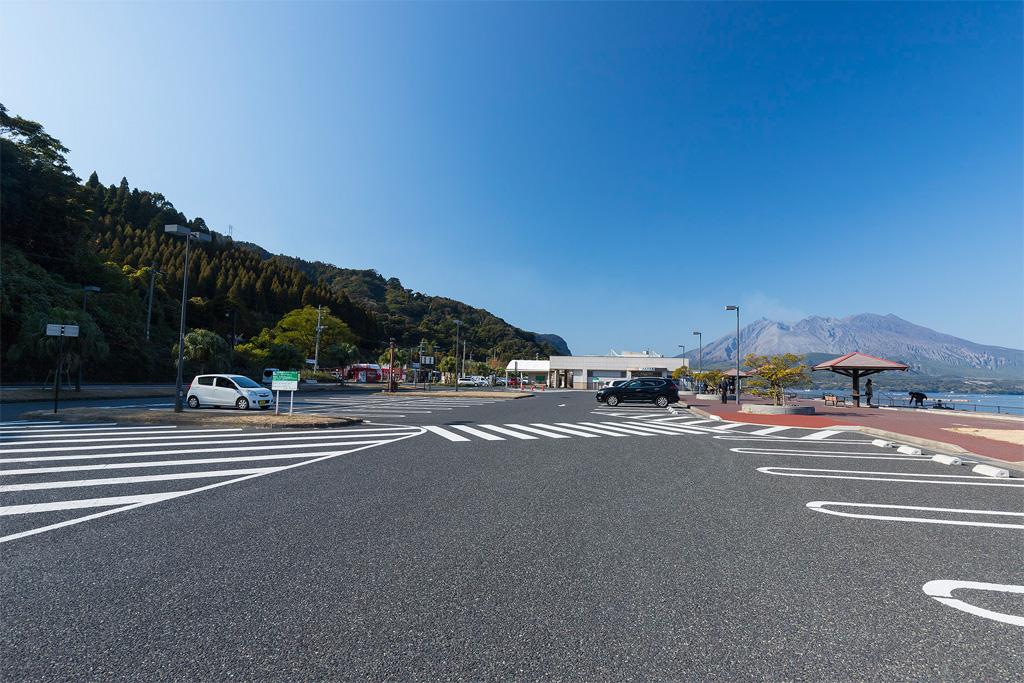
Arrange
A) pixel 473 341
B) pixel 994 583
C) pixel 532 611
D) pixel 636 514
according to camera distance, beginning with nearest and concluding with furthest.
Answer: pixel 532 611, pixel 994 583, pixel 636 514, pixel 473 341

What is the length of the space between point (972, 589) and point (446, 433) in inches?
432

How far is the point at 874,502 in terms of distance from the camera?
241 inches

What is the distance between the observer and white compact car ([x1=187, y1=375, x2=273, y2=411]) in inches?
796

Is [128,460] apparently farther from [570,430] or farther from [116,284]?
[116,284]

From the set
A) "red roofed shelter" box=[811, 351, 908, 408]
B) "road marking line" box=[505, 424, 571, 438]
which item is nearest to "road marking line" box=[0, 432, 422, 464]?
"road marking line" box=[505, 424, 571, 438]

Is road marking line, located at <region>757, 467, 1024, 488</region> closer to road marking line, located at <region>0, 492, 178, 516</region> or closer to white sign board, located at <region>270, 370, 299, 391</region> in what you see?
road marking line, located at <region>0, 492, 178, 516</region>

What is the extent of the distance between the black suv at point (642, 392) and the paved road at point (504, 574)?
21.7 metres

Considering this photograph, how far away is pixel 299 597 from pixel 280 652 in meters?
0.69

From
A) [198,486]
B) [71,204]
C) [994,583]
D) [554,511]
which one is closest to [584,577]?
[554,511]

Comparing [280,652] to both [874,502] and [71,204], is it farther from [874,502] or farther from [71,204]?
[71,204]

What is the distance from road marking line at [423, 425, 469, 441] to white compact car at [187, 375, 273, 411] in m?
9.12

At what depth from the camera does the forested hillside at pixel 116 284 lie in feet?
98.7

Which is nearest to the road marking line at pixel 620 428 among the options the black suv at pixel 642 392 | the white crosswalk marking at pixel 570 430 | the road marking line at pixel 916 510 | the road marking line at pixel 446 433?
the white crosswalk marking at pixel 570 430

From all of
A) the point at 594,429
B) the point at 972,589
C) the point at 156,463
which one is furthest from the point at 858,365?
the point at 156,463
